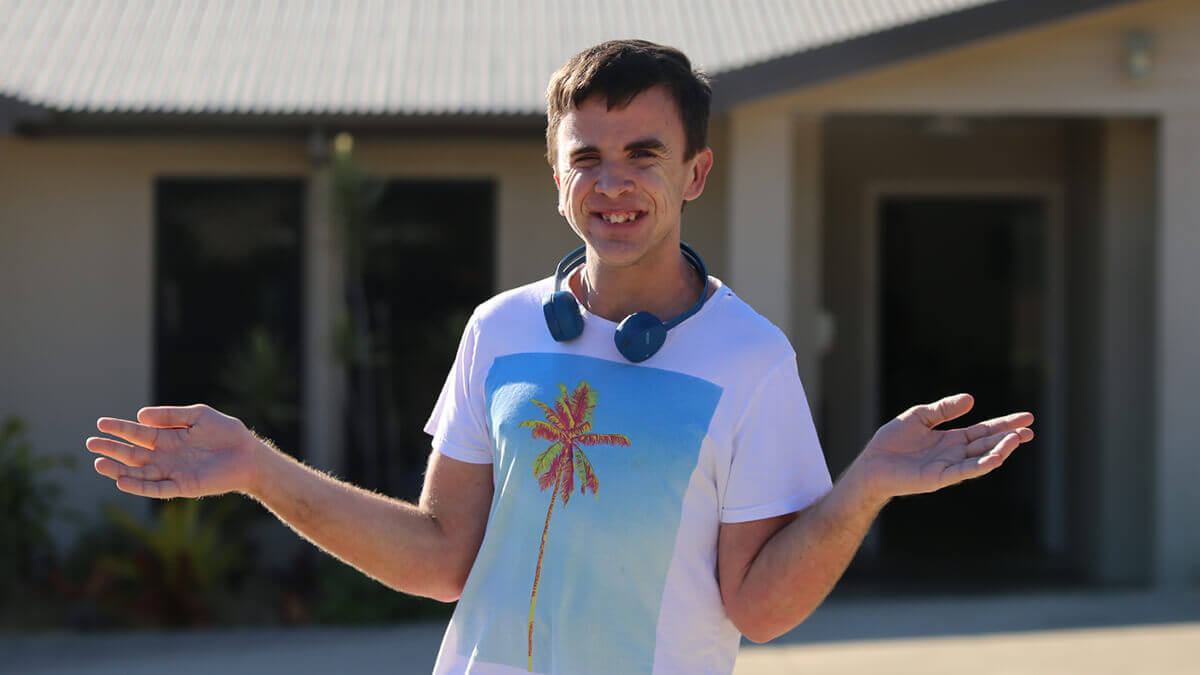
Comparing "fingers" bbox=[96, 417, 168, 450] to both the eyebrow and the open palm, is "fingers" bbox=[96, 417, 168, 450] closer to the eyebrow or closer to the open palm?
the eyebrow

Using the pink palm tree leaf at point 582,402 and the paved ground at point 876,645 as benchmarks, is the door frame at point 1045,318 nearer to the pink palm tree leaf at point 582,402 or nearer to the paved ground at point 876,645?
the paved ground at point 876,645

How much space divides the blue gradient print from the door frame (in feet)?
24.2

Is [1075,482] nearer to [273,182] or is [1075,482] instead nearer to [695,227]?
[695,227]

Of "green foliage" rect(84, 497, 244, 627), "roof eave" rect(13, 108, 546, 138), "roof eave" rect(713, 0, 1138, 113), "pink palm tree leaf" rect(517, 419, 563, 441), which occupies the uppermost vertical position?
"roof eave" rect(713, 0, 1138, 113)

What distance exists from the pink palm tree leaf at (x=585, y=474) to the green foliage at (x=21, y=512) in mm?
5965

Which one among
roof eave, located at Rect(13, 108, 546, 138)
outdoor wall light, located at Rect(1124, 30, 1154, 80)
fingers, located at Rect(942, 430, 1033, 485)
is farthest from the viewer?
outdoor wall light, located at Rect(1124, 30, 1154, 80)

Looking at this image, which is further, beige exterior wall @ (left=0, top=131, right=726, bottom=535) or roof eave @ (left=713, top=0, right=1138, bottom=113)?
beige exterior wall @ (left=0, top=131, right=726, bottom=535)

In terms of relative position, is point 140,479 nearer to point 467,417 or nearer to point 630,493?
point 467,417

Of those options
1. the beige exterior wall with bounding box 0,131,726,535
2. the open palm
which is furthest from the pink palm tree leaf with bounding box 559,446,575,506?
the beige exterior wall with bounding box 0,131,726,535

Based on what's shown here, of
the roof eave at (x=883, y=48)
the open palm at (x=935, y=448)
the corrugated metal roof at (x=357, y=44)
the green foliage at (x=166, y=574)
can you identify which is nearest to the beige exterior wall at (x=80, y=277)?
the corrugated metal roof at (x=357, y=44)

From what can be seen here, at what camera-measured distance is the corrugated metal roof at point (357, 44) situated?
23.9ft

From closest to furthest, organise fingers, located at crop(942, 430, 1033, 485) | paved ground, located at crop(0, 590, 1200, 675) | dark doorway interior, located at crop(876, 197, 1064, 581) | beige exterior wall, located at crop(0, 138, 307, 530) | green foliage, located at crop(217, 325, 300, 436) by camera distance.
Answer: fingers, located at crop(942, 430, 1033, 485) → paved ground, located at crop(0, 590, 1200, 675) → green foliage, located at crop(217, 325, 300, 436) → beige exterior wall, located at crop(0, 138, 307, 530) → dark doorway interior, located at crop(876, 197, 1064, 581)

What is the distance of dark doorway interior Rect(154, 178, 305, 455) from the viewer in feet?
25.9

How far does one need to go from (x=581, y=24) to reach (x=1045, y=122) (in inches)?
127
